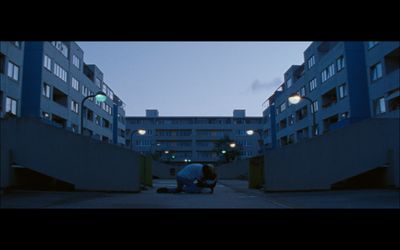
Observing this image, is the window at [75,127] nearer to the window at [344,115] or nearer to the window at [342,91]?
the window at [344,115]

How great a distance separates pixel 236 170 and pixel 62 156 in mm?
36154

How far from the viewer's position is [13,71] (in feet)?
100

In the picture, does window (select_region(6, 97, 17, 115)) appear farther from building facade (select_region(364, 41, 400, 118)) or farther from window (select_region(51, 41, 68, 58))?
building facade (select_region(364, 41, 400, 118))

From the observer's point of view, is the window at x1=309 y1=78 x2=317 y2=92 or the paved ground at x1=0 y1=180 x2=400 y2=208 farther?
the window at x1=309 y1=78 x2=317 y2=92

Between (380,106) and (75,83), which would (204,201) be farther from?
(75,83)

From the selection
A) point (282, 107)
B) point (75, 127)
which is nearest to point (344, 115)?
point (282, 107)

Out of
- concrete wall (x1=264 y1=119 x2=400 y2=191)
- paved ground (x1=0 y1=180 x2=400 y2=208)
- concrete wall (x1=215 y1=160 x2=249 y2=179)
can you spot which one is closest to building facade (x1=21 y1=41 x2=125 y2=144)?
paved ground (x1=0 y1=180 x2=400 y2=208)

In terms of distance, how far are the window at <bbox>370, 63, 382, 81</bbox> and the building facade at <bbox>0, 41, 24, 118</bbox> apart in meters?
29.2

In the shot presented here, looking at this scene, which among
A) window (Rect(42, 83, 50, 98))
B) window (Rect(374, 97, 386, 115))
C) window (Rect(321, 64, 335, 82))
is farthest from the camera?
window (Rect(321, 64, 335, 82))

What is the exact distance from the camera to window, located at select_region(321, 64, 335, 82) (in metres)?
40.8

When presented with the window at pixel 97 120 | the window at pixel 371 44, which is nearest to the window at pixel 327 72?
the window at pixel 371 44
